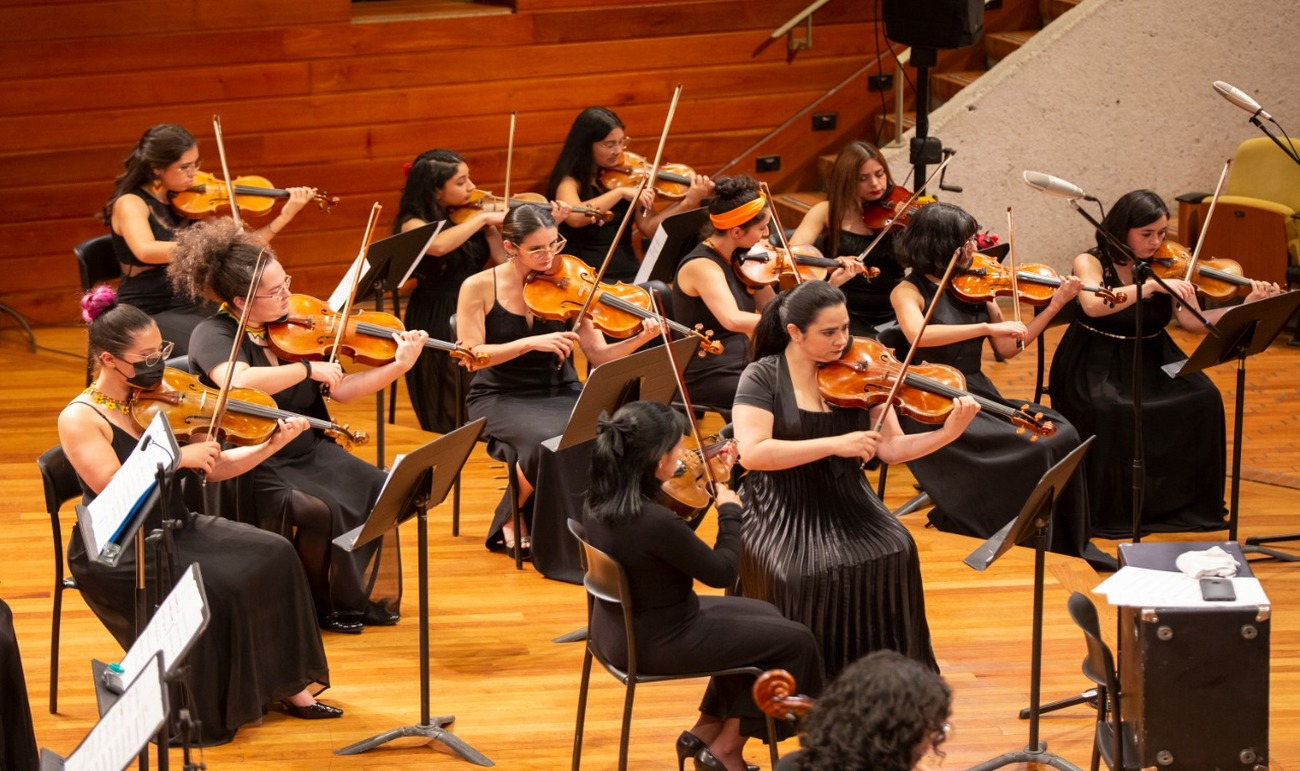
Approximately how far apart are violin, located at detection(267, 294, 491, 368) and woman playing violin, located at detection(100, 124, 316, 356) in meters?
1.20

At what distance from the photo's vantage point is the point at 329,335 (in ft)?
14.8

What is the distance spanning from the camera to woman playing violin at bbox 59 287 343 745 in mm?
3760

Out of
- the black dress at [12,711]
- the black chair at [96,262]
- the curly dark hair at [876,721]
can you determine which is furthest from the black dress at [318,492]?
the curly dark hair at [876,721]

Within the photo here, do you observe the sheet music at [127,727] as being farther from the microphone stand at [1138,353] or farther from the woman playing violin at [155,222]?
the woman playing violin at [155,222]

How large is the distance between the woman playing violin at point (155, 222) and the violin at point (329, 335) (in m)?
1.20

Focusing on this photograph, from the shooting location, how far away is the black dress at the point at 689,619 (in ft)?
11.0

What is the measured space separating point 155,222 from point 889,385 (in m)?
2.99

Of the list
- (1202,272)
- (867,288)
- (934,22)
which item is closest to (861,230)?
(867,288)

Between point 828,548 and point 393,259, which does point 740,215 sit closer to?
point 393,259

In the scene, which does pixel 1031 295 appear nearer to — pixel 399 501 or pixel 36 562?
pixel 399 501

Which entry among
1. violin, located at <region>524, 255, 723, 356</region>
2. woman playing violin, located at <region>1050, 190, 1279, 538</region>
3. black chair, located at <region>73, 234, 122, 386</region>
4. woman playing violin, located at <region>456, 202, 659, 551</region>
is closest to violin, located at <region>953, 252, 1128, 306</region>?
woman playing violin, located at <region>1050, 190, 1279, 538</region>

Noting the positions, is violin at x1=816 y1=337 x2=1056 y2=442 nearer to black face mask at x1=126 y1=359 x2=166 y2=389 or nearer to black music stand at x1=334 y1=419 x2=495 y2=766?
black music stand at x1=334 y1=419 x2=495 y2=766

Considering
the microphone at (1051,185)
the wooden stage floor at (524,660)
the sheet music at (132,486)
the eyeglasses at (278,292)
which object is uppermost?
the microphone at (1051,185)

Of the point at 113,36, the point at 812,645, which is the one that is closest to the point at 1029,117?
the point at 113,36
